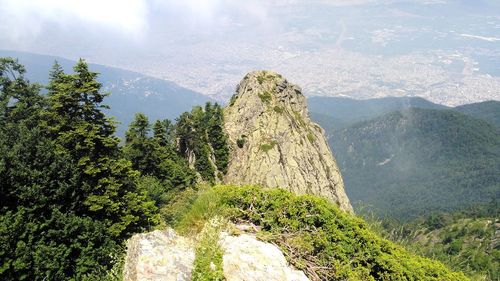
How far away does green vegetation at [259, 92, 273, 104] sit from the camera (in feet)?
254

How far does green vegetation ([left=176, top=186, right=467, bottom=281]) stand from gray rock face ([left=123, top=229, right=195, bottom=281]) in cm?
124

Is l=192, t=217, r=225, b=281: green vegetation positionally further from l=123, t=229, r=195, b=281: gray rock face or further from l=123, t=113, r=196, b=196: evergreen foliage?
l=123, t=113, r=196, b=196: evergreen foliage

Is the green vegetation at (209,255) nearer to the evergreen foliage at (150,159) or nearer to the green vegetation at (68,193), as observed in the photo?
the green vegetation at (68,193)

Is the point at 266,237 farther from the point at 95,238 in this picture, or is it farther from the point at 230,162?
the point at 230,162

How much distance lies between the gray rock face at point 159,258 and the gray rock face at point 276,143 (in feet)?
162

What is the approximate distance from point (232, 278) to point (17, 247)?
962cm

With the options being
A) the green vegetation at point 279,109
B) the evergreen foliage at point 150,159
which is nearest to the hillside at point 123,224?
the evergreen foliage at point 150,159

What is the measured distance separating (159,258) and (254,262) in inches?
95.2

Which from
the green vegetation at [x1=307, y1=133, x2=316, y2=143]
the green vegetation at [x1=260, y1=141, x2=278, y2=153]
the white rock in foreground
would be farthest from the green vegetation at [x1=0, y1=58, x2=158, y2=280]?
the green vegetation at [x1=307, y1=133, x2=316, y2=143]

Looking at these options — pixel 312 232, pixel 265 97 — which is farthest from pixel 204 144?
pixel 312 232

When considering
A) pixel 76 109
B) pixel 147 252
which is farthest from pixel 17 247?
pixel 76 109

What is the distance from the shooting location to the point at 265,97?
78062 millimetres

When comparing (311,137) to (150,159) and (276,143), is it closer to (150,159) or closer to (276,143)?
(276,143)

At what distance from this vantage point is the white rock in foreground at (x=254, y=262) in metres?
9.85
